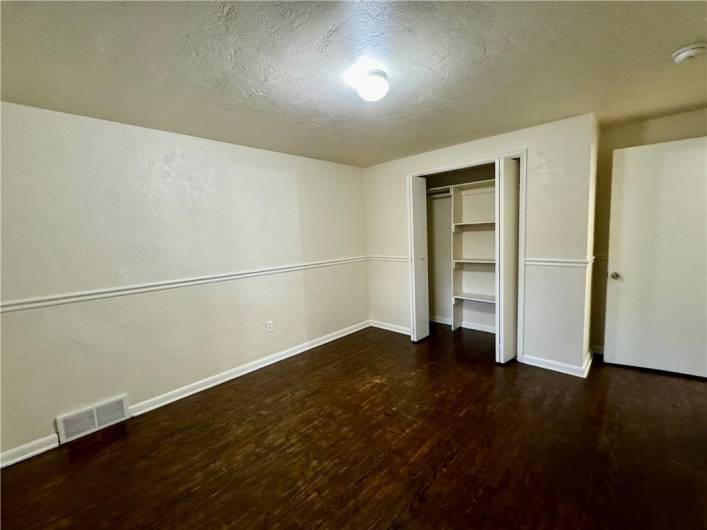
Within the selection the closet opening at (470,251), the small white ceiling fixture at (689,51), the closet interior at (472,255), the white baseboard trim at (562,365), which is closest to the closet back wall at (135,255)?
the closet opening at (470,251)

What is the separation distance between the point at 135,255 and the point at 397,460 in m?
2.49

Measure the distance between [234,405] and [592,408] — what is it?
114 inches

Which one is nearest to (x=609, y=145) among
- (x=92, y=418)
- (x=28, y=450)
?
(x=92, y=418)

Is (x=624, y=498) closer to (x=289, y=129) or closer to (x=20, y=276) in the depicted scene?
(x=289, y=129)

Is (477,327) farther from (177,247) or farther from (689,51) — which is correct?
(177,247)

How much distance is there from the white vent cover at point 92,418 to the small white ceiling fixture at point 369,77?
9.51 ft

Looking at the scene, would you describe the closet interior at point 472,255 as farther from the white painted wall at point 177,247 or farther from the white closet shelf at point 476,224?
the white painted wall at point 177,247

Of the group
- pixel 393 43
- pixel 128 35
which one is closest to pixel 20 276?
pixel 128 35

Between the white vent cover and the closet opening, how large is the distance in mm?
2971

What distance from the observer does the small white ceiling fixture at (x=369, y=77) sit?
1.68 meters

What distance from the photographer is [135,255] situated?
95.2 inches

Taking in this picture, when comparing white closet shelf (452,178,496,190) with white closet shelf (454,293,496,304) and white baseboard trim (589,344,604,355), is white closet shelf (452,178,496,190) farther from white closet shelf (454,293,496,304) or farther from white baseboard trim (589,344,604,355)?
white baseboard trim (589,344,604,355)

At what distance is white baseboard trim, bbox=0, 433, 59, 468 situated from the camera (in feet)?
6.35

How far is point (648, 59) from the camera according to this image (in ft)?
5.63
